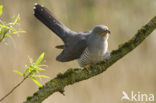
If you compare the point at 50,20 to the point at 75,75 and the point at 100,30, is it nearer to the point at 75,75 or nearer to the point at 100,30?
the point at 100,30

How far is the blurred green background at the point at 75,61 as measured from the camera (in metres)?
3.94

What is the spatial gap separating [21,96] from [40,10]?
1652 millimetres

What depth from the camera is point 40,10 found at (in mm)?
2459

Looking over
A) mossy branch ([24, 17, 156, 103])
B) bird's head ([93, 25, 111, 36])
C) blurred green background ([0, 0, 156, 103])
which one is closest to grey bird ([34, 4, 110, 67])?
bird's head ([93, 25, 111, 36])

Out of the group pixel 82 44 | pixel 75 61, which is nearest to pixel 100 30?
pixel 82 44

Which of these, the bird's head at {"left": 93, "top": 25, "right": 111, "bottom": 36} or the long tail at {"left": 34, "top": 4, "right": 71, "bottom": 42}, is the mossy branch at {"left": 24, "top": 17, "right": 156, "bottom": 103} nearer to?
the bird's head at {"left": 93, "top": 25, "right": 111, "bottom": 36}

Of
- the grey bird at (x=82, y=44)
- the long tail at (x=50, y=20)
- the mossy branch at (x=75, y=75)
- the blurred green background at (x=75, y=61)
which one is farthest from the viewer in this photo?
the blurred green background at (x=75, y=61)

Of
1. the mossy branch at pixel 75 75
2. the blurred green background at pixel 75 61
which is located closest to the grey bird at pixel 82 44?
the mossy branch at pixel 75 75

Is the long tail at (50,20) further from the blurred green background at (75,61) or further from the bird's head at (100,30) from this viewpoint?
the blurred green background at (75,61)

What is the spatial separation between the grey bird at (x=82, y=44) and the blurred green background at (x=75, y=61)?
4.46ft

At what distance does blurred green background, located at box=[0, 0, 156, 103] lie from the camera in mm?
3938

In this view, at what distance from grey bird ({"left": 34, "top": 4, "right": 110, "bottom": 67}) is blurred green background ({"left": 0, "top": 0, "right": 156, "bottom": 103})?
1.36 m

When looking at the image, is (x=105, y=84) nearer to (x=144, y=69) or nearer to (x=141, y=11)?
(x=144, y=69)

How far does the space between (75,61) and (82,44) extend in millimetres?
1770
